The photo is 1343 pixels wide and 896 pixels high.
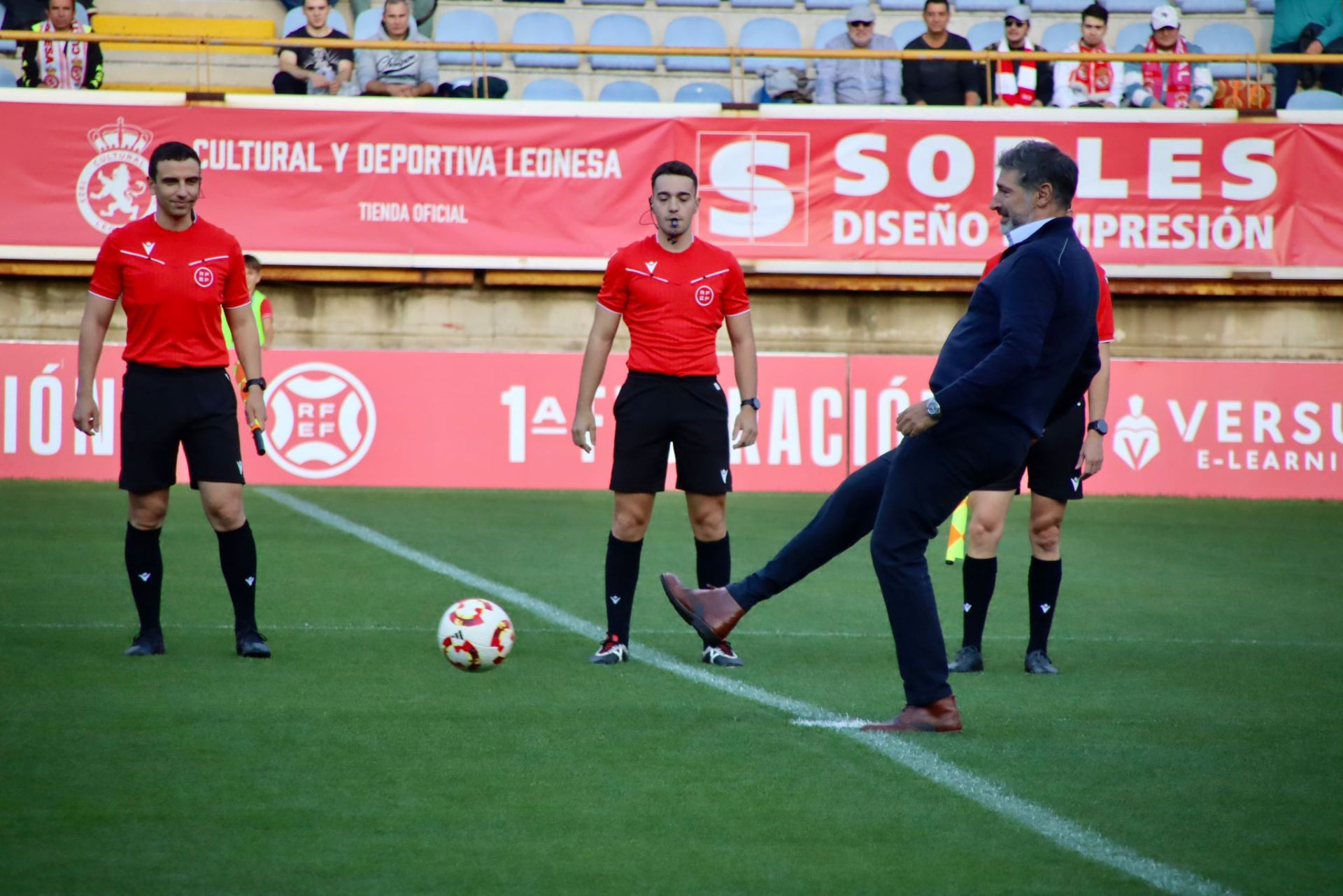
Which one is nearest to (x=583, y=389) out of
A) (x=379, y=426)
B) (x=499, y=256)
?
(x=379, y=426)

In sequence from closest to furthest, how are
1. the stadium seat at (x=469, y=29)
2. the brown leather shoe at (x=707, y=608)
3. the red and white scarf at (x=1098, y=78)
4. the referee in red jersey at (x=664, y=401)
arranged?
1. the brown leather shoe at (x=707, y=608)
2. the referee in red jersey at (x=664, y=401)
3. the red and white scarf at (x=1098, y=78)
4. the stadium seat at (x=469, y=29)

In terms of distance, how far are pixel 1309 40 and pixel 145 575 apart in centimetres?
1520

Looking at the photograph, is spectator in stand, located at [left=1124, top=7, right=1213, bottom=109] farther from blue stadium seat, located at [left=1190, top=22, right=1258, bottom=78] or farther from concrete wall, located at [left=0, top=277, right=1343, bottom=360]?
blue stadium seat, located at [left=1190, top=22, right=1258, bottom=78]

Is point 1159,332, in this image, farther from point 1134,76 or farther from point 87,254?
point 87,254

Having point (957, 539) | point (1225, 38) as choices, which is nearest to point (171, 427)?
point (957, 539)

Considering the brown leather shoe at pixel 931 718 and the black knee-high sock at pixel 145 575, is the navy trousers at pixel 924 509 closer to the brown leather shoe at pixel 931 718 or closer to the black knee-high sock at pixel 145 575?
the brown leather shoe at pixel 931 718

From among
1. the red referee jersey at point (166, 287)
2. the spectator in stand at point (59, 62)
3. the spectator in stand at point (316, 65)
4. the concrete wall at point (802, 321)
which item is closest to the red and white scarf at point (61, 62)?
the spectator in stand at point (59, 62)

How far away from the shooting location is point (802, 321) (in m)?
17.2

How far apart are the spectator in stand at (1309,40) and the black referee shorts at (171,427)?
559 inches

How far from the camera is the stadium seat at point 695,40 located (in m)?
20.0

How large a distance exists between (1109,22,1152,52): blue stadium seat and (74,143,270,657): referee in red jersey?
49.8 ft

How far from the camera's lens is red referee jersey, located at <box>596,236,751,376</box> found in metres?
7.30

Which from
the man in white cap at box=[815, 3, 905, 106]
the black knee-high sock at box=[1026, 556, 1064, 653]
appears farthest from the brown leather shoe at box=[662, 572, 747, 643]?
the man in white cap at box=[815, 3, 905, 106]

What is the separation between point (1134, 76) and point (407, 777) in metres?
14.6
